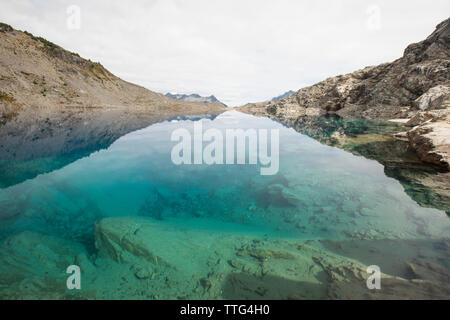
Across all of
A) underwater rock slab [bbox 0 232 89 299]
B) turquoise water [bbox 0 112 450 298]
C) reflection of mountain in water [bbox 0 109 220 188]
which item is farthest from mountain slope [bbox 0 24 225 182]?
underwater rock slab [bbox 0 232 89 299]

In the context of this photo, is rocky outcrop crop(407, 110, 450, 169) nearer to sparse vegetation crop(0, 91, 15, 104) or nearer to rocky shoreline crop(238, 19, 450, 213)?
rocky shoreline crop(238, 19, 450, 213)

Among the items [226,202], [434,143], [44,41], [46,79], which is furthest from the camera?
[44,41]

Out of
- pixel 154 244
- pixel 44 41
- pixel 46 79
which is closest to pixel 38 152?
pixel 154 244

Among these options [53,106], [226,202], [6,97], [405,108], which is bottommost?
[226,202]

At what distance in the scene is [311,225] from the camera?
8.52m

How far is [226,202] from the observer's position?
34.7 feet

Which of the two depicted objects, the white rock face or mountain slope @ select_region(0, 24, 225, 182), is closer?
mountain slope @ select_region(0, 24, 225, 182)

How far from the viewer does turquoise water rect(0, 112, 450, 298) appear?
7.97m

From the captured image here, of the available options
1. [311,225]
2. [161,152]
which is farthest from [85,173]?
[311,225]

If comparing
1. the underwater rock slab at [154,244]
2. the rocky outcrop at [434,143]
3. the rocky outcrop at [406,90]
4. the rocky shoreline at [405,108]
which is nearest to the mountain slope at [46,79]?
the underwater rock slab at [154,244]

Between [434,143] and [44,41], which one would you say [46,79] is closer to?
[44,41]

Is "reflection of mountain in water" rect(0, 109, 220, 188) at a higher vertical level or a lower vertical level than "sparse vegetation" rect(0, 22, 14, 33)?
lower

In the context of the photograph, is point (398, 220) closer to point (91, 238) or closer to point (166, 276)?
point (166, 276)

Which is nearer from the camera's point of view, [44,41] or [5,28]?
[5,28]
